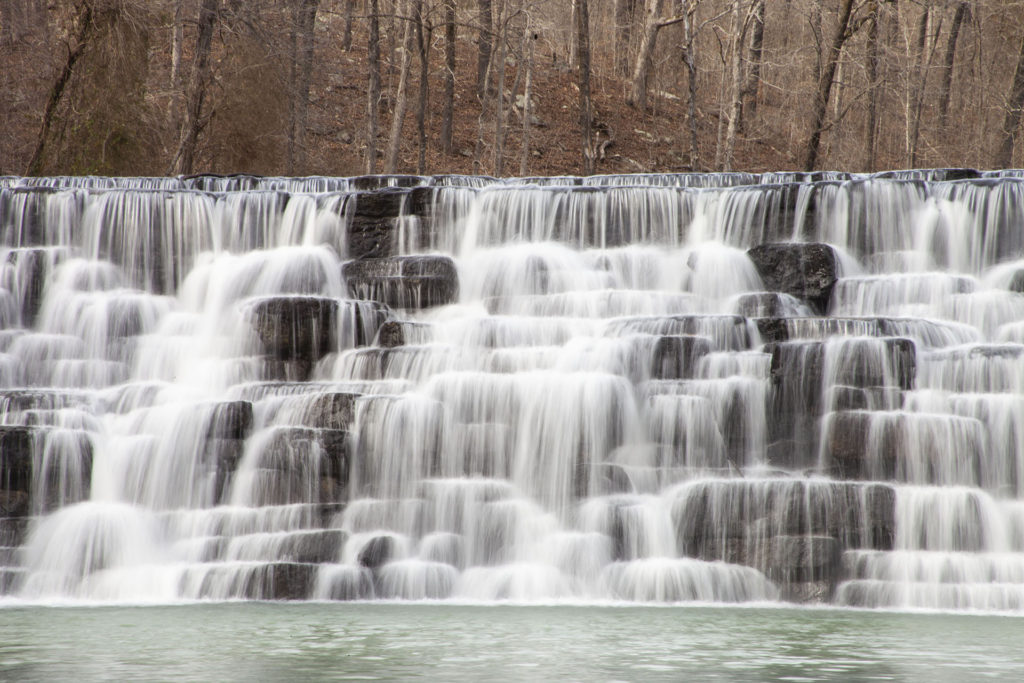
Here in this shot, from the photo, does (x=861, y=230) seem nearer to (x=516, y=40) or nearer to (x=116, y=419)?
(x=116, y=419)

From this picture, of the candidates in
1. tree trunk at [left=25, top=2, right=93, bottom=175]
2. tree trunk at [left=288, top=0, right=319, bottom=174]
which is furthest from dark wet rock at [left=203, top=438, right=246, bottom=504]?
tree trunk at [left=288, top=0, right=319, bottom=174]

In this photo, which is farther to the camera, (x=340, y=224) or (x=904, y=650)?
(x=340, y=224)

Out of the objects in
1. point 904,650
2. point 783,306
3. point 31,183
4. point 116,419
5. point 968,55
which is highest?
point 968,55

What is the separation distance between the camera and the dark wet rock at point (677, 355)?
14.0m

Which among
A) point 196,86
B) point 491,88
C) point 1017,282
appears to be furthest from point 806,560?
point 491,88

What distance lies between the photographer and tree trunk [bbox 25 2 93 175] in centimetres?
2556

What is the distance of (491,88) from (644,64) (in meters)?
5.94

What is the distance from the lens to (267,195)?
739 inches

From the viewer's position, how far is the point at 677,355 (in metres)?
14.0

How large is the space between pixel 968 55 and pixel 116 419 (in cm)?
3090

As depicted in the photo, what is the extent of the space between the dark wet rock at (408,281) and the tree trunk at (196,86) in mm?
11216

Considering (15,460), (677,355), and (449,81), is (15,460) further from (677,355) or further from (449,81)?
(449,81)

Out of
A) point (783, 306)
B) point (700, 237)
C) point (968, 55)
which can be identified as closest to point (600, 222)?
point (700, 237)

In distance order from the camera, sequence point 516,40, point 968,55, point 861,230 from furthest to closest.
Result: point 516,40 < point 968,55 < point 861,230
